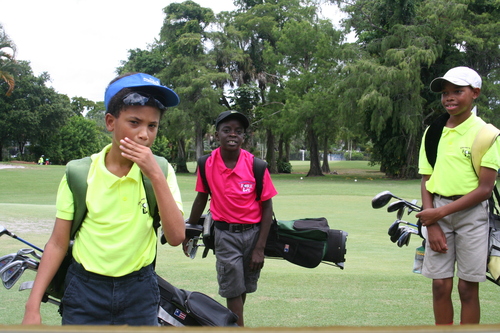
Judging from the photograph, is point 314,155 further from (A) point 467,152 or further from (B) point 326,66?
(A) point 467,152

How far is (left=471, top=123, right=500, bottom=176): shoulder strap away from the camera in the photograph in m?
3.62

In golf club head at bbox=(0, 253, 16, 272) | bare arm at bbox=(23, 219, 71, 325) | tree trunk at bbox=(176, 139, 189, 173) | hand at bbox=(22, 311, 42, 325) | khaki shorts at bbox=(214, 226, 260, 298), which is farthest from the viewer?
tree trunk at bbox=(176, 139, 189, 173)

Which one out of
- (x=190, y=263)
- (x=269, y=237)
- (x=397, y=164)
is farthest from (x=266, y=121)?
(x=269, y=237)

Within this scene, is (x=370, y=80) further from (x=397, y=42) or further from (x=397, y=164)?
(x=397, y=164)

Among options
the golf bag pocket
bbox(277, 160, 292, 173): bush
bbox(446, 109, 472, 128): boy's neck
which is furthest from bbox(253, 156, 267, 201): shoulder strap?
bbox(277, 160, 292, 173): bush

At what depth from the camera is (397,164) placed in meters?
36.5

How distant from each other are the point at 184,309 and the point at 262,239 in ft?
3.85

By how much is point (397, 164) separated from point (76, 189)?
35950 millimetres

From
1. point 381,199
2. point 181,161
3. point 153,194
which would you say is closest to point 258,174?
point 381,199

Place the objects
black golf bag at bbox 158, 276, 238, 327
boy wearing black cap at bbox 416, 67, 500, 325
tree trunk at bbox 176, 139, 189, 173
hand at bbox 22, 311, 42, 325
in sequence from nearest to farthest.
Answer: hand at bbox 22, 311, 42, 325
black golf bag at bbox 158, 276, 238, 327
boy wearing black cap at bbox 416, 67, 500, 325
tree trunk at bbox 176, 139, 189, 173

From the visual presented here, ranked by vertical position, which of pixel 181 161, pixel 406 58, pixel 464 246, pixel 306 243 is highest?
pixel 406 58

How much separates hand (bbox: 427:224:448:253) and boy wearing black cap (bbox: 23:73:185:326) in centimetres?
Answer: 210

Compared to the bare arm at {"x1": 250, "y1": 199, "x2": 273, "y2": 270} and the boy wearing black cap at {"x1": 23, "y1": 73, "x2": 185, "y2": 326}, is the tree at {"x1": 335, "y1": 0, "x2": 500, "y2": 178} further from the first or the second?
the boy wearing black cap at {"x1": 23, "y1": 73, "x2": 185, "y2": 326}

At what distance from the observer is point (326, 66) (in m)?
36.8
